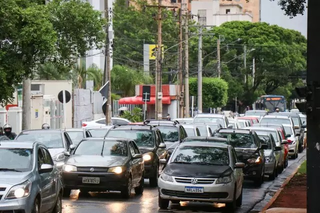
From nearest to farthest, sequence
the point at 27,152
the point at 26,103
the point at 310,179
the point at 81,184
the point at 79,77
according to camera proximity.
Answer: the point at 310,179 → the point at 27,152 → the point at 81,184 → the point at 26,103 → the point at 79,77

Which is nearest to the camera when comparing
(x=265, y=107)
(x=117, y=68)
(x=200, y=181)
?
(x=200, y=181)

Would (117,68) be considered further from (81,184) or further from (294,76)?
(81,184)

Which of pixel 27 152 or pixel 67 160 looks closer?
pixel 27 152

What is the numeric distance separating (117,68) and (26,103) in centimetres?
3399

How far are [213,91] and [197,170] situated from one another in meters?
58.9

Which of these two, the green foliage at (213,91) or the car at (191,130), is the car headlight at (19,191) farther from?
the green foliage at (213,91)

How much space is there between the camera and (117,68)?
2717 inches

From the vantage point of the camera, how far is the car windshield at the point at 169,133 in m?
29.5

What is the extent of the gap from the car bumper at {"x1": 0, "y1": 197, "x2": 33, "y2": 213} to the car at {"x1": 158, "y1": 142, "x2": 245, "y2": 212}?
521 centimetres

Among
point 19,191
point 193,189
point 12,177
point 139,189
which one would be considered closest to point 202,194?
point 193,189

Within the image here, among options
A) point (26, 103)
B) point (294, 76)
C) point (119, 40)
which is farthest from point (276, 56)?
point (26, 103)

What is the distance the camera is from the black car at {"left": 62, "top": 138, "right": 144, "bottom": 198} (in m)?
19.7

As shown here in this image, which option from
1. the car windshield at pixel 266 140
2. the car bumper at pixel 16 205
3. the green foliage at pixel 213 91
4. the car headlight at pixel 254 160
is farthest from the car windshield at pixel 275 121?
the car bumper at pixel 16 205

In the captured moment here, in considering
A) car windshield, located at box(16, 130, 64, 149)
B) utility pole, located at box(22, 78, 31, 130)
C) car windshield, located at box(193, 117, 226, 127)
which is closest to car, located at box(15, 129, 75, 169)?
car windshield, located at box(16, 130, 64, 149)
